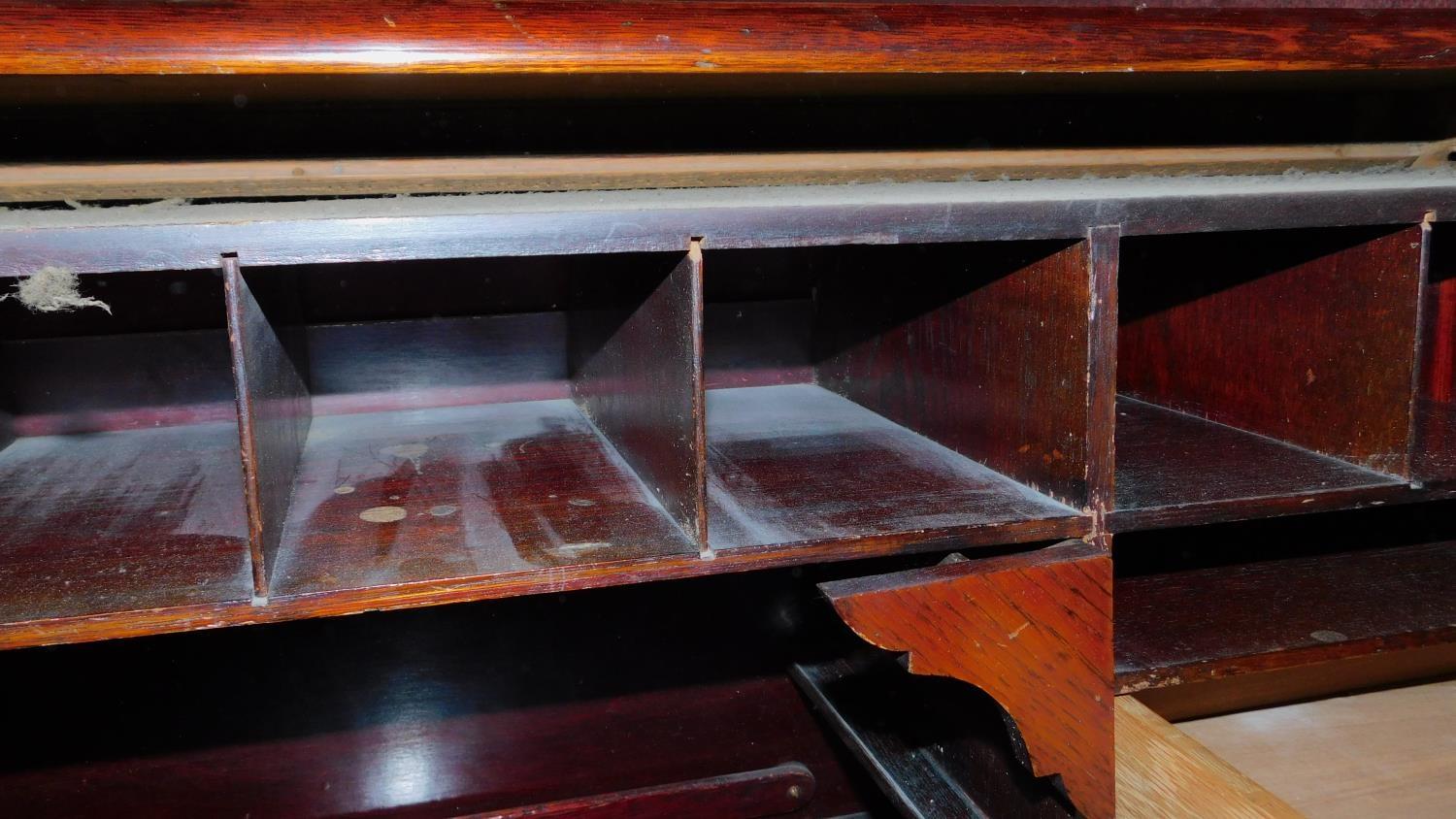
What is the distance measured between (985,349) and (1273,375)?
0.34m

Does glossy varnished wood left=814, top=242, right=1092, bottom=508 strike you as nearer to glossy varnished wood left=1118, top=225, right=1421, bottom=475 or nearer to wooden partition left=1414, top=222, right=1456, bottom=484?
glossy varnished wood left=1118, top=225, right=1421, bottom=475

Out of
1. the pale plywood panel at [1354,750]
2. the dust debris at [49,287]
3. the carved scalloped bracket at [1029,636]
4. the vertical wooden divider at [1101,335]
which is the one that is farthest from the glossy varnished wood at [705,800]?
the dust debris at [49,287]

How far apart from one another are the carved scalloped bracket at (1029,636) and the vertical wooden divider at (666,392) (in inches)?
5.5

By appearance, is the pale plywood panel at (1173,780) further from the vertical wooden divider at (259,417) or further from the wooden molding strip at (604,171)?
the vertical wooden divider at (259,417)

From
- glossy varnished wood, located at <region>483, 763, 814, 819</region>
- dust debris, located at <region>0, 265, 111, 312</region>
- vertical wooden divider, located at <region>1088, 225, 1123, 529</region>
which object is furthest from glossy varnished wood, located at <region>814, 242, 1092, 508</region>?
dust debris, located at <region>0, 265, 111, 312</region>

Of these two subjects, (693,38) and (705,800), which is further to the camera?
(705,800)

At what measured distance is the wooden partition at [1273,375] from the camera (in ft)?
2.91

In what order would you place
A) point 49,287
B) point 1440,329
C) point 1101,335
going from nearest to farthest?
point 49,287
point 1101,335
point 1440,329

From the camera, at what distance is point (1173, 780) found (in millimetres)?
810

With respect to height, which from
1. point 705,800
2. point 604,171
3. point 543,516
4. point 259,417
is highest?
point 604,171

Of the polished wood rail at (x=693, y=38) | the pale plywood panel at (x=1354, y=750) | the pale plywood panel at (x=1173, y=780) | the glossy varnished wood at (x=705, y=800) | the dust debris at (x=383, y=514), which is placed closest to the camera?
the polished wood rail at (x=693, y=38)

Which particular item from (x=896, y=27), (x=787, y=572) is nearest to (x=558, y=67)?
(x=896, y=27)

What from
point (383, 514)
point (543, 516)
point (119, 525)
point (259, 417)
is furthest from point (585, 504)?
point (119, 525)

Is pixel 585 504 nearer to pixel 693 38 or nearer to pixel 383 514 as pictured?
pixel 383 514
